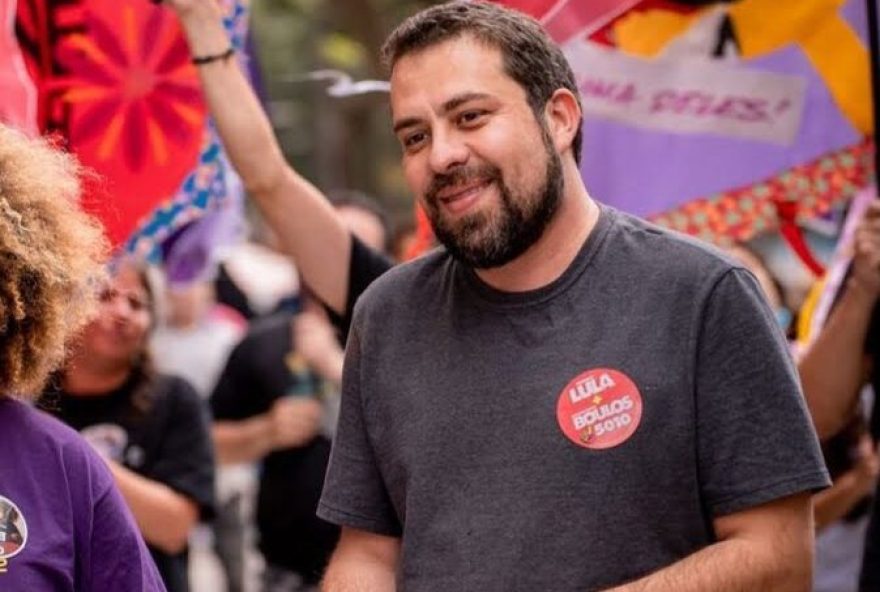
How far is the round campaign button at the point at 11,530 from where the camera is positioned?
2893mm

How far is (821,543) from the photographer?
216 inches

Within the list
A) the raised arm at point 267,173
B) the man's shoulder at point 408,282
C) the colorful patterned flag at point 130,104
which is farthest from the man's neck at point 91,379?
the man's shoulder at point 408,282

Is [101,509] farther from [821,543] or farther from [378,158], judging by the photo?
[378,158]

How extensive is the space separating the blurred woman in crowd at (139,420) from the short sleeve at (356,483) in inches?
60.4

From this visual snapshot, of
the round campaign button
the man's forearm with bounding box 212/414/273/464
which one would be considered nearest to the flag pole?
the round campaign button

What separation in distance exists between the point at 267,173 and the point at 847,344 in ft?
4.61

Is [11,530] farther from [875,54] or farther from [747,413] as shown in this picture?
[875,54]

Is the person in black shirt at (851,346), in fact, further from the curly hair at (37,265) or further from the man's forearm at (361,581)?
the curly hair at (37,265)

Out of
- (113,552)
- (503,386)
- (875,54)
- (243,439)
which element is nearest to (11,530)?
(113,552)

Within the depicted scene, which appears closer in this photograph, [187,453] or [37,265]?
[37,265]

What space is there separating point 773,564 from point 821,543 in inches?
96.9

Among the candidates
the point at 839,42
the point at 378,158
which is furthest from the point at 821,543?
the point at 378,158

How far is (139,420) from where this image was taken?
16.5 ft

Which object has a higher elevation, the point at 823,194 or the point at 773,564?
the point at 823,194
